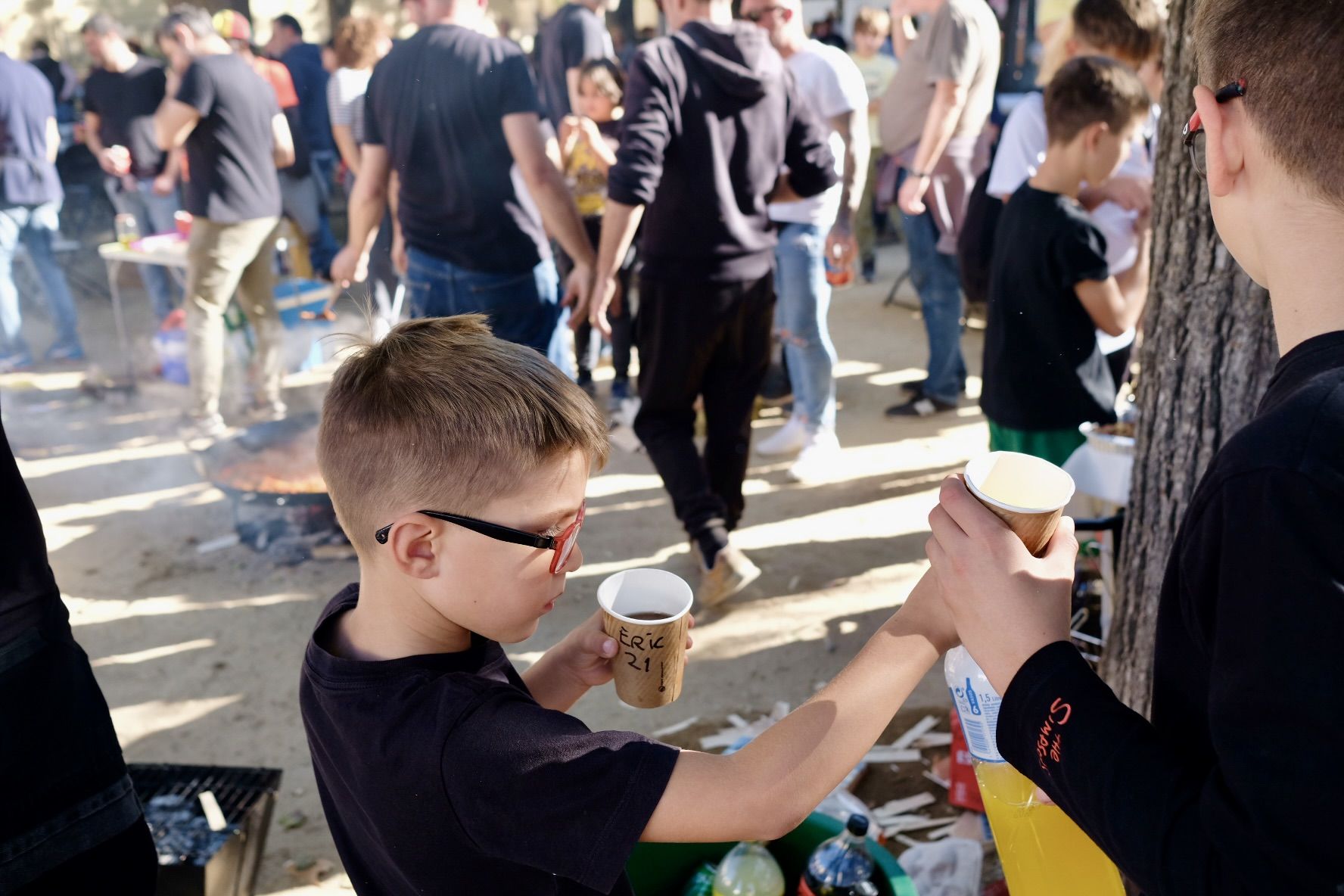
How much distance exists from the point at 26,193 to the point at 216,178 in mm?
2395

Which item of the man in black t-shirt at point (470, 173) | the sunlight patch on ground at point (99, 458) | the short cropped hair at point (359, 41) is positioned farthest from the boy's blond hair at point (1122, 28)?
the sunlight patch on ground at point (99, 458)

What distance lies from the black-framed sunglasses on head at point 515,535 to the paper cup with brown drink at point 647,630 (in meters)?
0.28

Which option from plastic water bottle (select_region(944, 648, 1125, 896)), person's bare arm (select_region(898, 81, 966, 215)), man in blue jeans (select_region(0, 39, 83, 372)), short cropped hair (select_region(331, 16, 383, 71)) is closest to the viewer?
plastic water bottle (select_region(944, 648, 1125, 896))

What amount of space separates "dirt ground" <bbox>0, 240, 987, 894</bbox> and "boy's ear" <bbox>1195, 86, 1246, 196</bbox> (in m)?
2.90

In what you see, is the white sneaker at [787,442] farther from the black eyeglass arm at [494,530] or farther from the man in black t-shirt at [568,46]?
the black eyeglass arm at [494,530]

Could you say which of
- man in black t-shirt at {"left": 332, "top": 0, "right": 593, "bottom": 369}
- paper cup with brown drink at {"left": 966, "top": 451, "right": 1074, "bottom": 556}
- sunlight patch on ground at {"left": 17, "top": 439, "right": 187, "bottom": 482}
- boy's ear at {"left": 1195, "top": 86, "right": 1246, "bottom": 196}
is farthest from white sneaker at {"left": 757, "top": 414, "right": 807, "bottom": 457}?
boy's ear at {"left": 1195, "top": 86, "right": 1246, "bottom": 196}

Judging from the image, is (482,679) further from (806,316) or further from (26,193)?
(26,193)

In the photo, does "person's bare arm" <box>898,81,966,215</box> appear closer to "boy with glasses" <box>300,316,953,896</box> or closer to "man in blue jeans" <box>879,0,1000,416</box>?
"man in blue jeans" <box>879,0,1000,416</box>

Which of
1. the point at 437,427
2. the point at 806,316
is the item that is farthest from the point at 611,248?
the point at 437,427

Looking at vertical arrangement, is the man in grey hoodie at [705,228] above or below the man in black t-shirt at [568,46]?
→ below

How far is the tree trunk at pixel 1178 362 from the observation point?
94.1 inches

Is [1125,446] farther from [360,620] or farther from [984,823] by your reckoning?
[360,620]

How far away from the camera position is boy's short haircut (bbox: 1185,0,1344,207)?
109 cm

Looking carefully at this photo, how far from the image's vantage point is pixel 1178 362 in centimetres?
253
